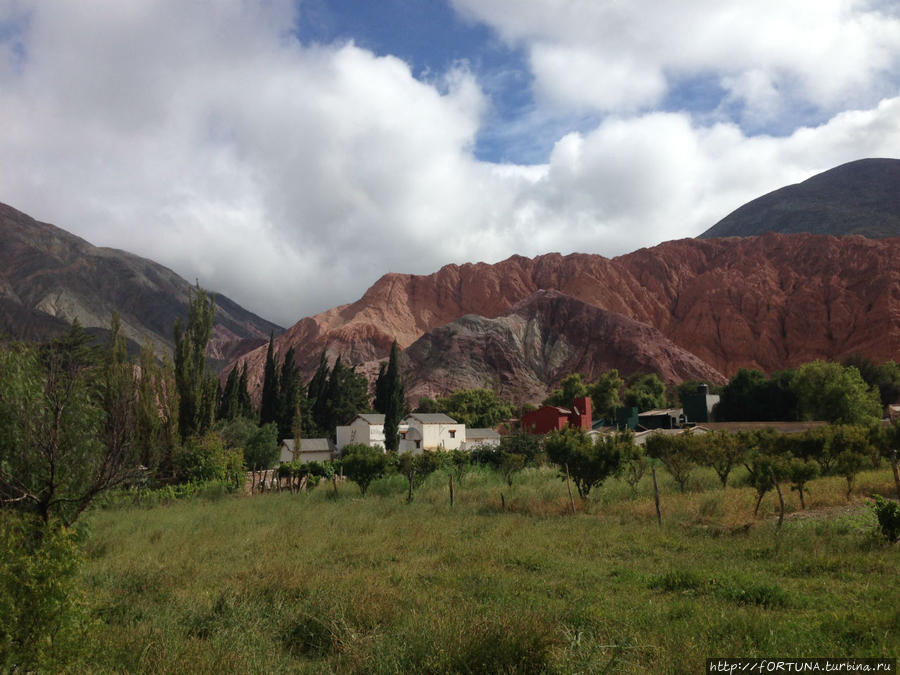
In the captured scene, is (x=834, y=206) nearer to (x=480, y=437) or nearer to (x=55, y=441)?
(x=480, y=437)

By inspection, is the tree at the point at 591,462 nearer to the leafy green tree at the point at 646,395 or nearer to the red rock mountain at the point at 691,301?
the leafy green tree at the point at 646,395

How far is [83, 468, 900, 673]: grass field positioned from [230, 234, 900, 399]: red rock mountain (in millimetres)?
78404

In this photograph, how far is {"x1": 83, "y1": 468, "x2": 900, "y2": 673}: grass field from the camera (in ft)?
17.9

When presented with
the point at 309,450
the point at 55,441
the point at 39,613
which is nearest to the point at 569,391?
the point at 309,450

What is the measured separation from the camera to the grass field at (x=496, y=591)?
546 centimetres

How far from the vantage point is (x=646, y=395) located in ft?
252

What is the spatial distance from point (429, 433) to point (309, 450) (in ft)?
39.6

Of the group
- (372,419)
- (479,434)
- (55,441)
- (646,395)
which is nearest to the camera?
(55,441)

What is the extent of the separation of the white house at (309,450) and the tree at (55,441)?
3829 centimetres

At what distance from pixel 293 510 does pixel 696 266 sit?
13831cm

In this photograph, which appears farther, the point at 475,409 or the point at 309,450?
the point at 475,409

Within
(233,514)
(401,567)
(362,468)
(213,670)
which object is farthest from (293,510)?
(213,670)

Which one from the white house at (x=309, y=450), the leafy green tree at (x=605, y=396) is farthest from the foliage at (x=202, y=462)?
the leafy green tree at (x=605, y=396)

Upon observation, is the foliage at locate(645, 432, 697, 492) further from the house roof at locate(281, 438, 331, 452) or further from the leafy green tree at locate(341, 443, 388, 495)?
the house roof at locate(281, 438, 331, 452)
